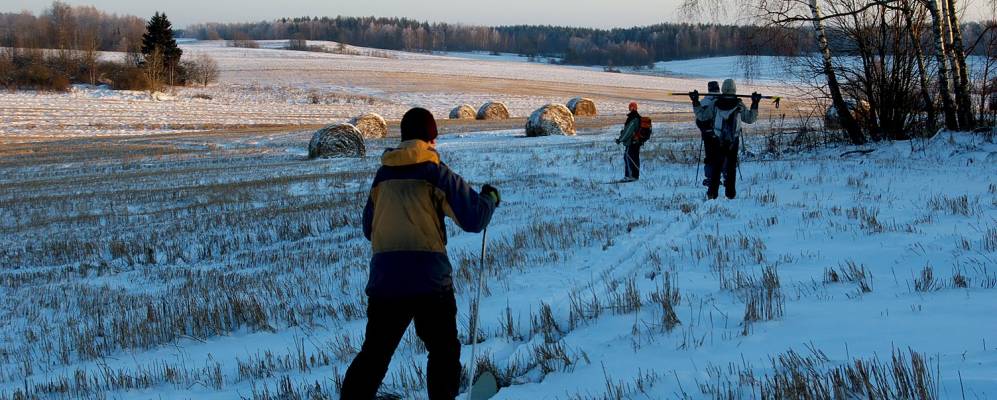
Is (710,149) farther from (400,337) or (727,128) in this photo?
(400,337)

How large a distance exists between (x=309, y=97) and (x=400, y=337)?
58.0 metres

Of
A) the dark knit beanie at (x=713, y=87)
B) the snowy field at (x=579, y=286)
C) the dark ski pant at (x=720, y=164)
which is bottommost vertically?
the snowy field at (x=579, y=286)

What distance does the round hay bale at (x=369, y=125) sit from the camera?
29719 millimetres

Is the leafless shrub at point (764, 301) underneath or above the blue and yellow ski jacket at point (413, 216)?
underneath

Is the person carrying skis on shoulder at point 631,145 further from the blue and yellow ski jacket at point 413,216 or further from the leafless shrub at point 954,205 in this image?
the blue and yellow ski jacket at point 413,216

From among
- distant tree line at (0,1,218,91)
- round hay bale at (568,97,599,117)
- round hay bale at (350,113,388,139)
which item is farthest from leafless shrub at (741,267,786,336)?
distant tree line at (0,1,218,91)

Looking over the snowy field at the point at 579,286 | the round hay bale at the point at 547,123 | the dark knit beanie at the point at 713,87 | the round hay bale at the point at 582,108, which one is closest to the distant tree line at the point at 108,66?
the round hay bale at the point at 582,108

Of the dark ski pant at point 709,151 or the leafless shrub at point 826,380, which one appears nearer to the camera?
the leafless shrub at point 826,380

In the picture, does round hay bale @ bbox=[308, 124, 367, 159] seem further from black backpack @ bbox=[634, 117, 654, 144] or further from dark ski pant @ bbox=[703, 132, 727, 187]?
dark ski pant @ bbox=[703, 132, 727, 187]

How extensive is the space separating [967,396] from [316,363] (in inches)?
148

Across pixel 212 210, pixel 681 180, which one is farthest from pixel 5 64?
pixel 681 180

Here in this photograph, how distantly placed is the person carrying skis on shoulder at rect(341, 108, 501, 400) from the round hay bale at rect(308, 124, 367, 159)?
19661mm

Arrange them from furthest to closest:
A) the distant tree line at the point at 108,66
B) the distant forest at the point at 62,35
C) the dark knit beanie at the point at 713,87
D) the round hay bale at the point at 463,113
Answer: the distant forest at the point at 62,35 → the distant tree line at the point at 108,66 → the round hay bale at the point at 463,113 → the dark knit beanie at the point at 713,87

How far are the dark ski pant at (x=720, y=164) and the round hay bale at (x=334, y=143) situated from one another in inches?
570
